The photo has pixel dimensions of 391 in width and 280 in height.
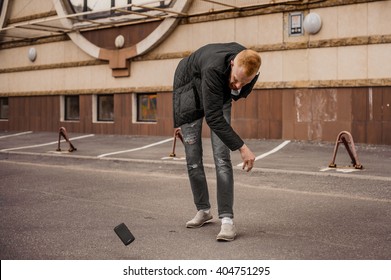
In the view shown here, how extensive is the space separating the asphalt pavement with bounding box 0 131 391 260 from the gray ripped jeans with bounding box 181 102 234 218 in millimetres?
289

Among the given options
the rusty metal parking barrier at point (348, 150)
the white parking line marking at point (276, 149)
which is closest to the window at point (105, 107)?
the white parking line marking at point (276, 149)

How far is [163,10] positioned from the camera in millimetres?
14023

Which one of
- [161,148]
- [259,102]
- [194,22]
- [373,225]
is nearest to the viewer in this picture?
[373,225]

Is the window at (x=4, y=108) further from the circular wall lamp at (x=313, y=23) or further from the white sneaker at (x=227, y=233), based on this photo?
the white sneaker at (x=227, y=233)

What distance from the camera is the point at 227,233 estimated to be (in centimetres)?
470

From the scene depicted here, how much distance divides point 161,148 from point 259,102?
2.75m

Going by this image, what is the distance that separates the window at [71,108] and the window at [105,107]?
99 cm

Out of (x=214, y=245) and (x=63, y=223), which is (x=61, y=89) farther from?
(x=214, y=245)

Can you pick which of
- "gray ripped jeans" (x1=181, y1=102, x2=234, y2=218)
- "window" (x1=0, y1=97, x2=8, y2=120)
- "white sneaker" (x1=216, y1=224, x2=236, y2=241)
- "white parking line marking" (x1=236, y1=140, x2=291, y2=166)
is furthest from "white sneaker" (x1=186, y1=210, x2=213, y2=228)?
"window" (x1=0, y1=97, x2=8, y2=120)

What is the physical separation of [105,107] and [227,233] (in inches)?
517

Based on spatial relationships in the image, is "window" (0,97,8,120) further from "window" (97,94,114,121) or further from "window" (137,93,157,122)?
"window" (137,93,157,122)

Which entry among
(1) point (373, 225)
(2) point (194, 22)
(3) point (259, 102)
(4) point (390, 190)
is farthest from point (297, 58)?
(1) point (373, 225)

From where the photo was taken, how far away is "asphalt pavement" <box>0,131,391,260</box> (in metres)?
4.46

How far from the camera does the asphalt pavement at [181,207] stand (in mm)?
4461
